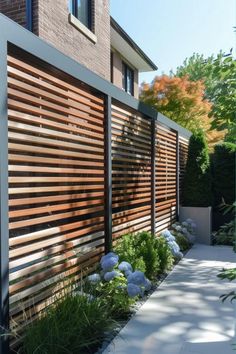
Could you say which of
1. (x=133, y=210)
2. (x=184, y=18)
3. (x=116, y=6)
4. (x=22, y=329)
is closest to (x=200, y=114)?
(x=116, y=6)

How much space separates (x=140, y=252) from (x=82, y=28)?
16.0ft

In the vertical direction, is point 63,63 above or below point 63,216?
above

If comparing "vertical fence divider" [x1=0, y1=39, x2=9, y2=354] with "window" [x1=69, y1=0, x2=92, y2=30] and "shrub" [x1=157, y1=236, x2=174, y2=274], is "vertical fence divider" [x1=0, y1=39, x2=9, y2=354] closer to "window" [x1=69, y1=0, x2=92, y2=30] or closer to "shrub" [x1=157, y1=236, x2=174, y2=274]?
"shrub" [x1=157, y1=236, x2=174, y2=274]

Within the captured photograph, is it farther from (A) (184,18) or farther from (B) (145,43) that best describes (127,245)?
(B) (145,43)

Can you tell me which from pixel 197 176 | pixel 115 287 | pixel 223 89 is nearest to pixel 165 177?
pixel 197 176

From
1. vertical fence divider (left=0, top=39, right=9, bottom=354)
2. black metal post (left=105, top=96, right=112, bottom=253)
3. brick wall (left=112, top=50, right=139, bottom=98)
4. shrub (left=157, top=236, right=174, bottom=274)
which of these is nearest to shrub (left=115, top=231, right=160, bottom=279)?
shrub (left=157, top=236, right=174, bottom=274)

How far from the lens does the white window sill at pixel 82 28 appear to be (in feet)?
24.3

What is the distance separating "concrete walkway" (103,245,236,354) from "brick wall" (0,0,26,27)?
487cm

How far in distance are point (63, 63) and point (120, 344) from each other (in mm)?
2763

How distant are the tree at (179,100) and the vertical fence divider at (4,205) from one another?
1403 centimetres

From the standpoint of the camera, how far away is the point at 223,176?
10367 millimetres

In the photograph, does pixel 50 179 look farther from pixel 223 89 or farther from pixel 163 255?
pixel 163 255

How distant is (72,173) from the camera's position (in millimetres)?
4230

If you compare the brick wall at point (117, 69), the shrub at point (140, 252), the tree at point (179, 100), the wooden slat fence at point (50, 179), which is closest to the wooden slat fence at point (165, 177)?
the shrub at point (140, 252)
